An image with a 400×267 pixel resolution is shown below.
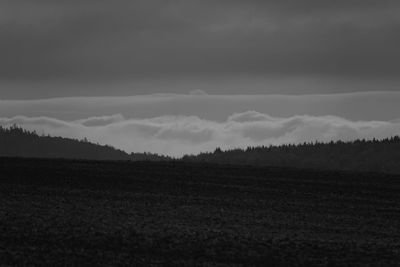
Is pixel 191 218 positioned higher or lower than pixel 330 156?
lower

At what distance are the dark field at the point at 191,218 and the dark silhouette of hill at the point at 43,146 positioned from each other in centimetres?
12090

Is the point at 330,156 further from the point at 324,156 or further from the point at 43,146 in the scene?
the point at 43,146

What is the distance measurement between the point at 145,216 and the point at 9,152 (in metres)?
144

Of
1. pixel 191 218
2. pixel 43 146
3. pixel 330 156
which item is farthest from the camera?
pixel 43 146

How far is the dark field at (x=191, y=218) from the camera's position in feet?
67.6

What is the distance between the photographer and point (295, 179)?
43812 millimetres

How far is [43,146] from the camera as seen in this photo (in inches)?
7057

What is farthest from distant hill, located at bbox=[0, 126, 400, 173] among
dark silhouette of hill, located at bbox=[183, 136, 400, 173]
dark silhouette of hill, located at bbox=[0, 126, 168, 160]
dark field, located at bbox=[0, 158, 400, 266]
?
A: dark silhouette of hill, located at bbox=[0, 126, 168, 160]

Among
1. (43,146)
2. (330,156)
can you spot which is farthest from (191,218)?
(43,146)

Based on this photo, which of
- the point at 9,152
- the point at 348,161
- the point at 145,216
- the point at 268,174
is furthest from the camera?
the point at 9,152

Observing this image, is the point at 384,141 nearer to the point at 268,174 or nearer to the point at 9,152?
the point at 268,174

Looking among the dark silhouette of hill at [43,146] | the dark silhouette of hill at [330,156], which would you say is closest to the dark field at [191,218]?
the dark silhouette of hill at [330,156]

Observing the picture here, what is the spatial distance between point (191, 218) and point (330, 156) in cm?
3528

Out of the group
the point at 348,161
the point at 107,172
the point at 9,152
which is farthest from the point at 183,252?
the point at 9,152
